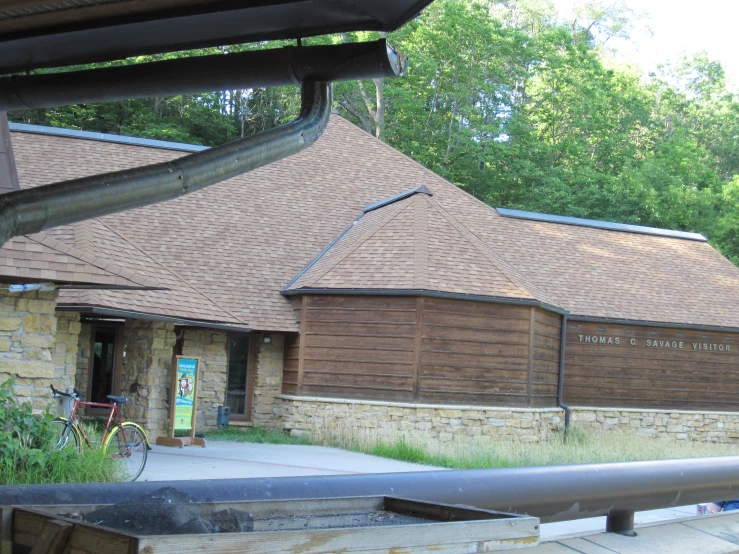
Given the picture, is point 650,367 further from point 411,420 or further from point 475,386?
point 411,420

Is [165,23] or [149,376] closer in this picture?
[165,23]

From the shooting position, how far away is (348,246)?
21.5 meters

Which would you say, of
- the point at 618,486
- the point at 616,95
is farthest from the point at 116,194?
the point at 616,95

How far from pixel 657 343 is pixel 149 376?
→ 15.1 m

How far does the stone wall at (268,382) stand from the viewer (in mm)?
20859

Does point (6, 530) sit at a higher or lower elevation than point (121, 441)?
higher

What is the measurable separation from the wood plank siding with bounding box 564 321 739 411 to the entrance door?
39.2 ft

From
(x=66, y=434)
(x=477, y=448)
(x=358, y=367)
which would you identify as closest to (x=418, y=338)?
Answer: (x=358, y=367)

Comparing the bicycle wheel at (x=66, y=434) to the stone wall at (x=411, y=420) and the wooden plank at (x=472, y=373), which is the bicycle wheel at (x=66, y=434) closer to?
the stone wall at (x=411, y=420)

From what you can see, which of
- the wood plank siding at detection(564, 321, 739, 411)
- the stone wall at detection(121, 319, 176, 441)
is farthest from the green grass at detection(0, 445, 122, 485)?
the wood plank siding at detection(564, 321, 739, 411)

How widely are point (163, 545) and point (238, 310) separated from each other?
18.1m

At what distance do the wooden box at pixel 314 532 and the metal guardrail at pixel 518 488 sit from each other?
0.26m

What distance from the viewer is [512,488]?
5199mm

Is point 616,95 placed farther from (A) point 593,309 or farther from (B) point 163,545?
(B) point 163,545
